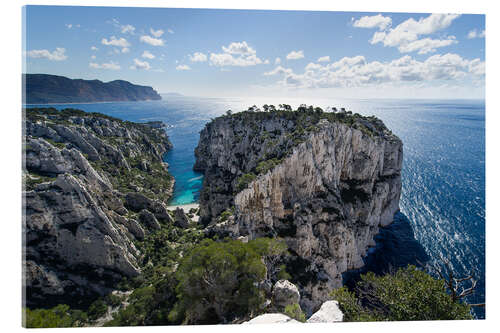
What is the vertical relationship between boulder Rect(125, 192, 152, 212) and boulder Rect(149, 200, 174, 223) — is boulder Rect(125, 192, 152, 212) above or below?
above

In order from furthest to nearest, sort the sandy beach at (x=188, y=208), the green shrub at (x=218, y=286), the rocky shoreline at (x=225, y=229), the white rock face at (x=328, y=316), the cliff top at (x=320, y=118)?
the sandy beach at (x=188, y=208) → the cliff top at (x=320, y=118) → the rocky shoreline at (x=225, y=229) → the green shrub at (x=218, y=286) → the white rock face at (x=328, y=316)

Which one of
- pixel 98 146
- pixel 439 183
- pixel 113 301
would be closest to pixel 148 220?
pixel 113 301

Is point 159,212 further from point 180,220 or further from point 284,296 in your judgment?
point 284,296

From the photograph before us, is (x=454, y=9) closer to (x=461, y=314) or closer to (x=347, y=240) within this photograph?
(x=461, y=314)

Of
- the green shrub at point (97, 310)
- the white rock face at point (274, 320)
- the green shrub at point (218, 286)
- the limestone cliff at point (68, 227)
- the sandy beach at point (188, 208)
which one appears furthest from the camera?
the sandy beach at point (188, 208)

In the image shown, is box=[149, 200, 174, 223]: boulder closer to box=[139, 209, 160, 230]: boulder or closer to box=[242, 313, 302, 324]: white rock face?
box=[139, 209, 160, 230]: boulder

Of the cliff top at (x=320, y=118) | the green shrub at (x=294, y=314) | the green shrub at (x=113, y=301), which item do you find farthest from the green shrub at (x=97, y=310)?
the cliff top at (x=320, y=118)

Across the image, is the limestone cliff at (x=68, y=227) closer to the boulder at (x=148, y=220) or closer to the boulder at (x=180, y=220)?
the boulder at (x=148, y=220)

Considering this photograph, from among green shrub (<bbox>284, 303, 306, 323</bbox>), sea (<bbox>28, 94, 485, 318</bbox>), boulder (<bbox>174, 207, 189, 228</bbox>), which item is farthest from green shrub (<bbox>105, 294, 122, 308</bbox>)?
sea (<bbox>28, 94, 485, 318</bbox>)
